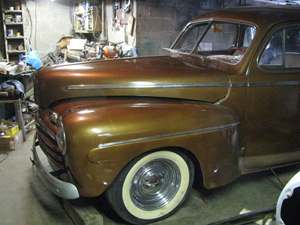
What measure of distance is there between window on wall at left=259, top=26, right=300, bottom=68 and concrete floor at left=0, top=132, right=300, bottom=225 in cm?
116

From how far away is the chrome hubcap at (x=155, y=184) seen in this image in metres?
2.50

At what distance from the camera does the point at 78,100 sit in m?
2.65

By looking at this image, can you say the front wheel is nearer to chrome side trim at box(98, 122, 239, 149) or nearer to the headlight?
chrome side trim at box(98, 122, 239, 149)

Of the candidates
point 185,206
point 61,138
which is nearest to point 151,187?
point 185,206

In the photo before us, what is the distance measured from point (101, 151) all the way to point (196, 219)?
3.34ft

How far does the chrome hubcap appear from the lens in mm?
2498

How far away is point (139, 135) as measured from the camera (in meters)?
2.28

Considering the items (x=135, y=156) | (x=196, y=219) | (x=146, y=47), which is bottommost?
(x=196, y=219)

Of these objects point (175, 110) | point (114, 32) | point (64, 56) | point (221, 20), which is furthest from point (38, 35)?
point (175, 110)

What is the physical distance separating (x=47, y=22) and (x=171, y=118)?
8281mm

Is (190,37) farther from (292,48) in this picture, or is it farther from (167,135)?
(167,135)

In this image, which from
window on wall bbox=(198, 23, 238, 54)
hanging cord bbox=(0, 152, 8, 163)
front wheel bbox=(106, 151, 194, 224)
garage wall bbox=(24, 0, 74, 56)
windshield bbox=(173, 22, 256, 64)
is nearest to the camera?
front wheel bbox=(106, 151, 194, 224)

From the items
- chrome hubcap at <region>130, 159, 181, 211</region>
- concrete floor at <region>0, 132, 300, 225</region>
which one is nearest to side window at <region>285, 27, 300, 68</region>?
concrete floor at <region>0, 132, 300, 225</region>

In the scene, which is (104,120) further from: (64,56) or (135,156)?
(64,56)
